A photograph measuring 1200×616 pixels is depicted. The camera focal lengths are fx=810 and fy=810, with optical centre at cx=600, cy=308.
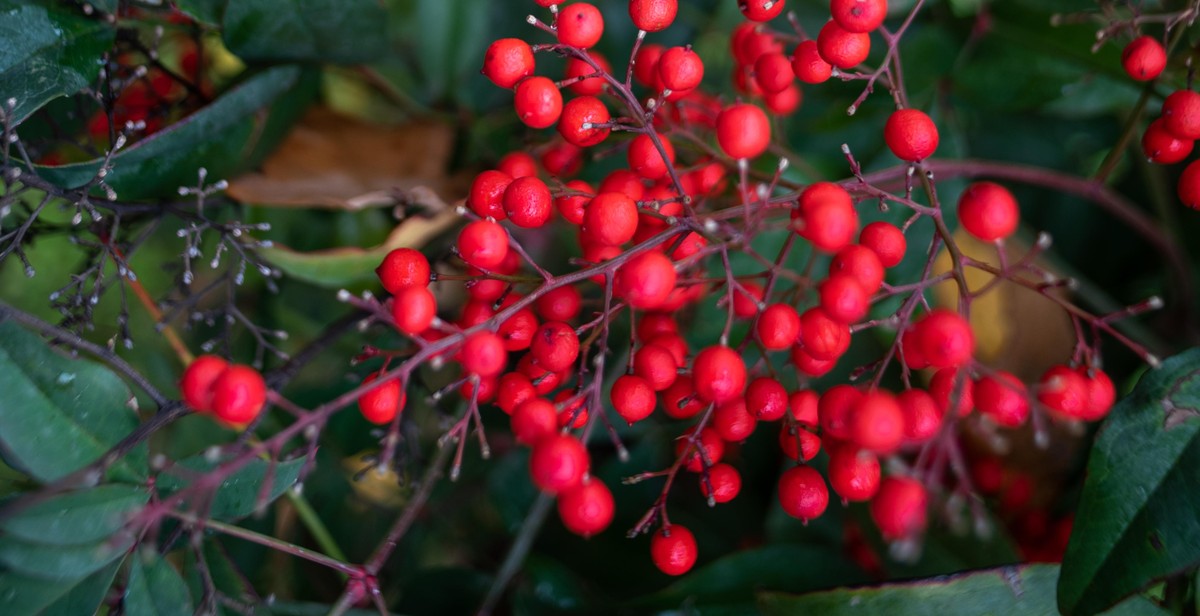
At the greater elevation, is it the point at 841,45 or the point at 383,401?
the point at 841,45

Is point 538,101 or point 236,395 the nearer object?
point 236,395

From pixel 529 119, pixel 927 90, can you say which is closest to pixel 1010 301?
pixel 927 90

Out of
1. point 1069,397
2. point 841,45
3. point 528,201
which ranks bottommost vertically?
point 1069,397

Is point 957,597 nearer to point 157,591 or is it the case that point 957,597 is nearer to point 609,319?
point 609,319

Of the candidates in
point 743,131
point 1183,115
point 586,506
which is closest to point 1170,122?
point 1183,115

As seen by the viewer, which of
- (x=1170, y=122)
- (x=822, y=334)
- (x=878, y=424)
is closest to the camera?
(x=878, y=424)

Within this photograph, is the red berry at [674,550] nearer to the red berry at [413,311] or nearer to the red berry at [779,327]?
the red berry at [779,327]
